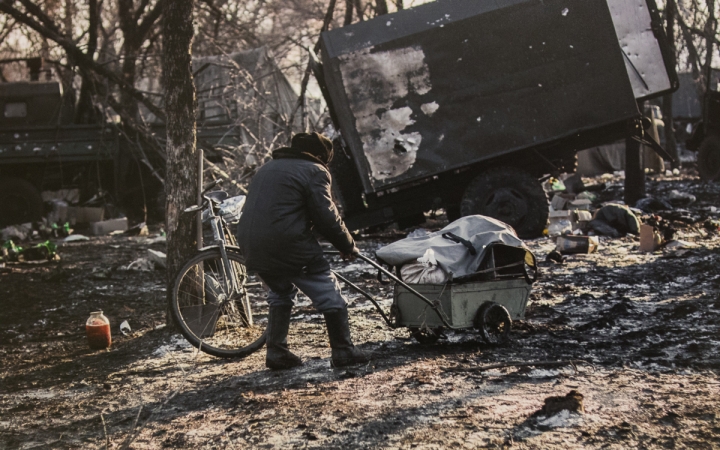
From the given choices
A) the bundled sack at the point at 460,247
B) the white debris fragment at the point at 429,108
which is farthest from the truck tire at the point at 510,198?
the bundled sack at the point at 460,247

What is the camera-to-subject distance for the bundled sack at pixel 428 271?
17.6 ft

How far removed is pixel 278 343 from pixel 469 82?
6.13 metres

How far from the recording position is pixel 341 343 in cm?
503

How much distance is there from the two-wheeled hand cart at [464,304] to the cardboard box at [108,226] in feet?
36.6

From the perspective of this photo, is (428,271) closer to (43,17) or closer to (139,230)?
(43,17)

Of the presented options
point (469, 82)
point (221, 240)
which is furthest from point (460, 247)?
point (469, 82)

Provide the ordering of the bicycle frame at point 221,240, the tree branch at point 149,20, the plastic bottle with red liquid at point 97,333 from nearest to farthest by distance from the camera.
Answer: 1. the bicycle frame at point 221,240
2. the plastic bottle with red liquid at point 97,333
3. the tree branch at point 149,20

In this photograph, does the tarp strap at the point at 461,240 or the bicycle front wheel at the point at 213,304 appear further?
the bicycle front wheel at the point at 213,304

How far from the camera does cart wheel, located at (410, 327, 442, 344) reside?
5.58m

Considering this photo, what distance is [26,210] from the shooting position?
1580 centimetres

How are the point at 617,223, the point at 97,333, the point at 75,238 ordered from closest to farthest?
the point at 97,333, the point at 617,223, the point at 75,238

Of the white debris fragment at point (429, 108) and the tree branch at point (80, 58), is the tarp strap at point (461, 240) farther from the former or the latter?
the tree branch at point (80, 58)

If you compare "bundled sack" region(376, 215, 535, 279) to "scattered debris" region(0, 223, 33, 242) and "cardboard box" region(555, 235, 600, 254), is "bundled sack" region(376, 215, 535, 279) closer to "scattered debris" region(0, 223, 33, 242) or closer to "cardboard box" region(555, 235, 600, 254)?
"cardboard box" region(555, 235, 600, 254)

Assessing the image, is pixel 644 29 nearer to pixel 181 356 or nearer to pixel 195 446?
pixel 181 356
